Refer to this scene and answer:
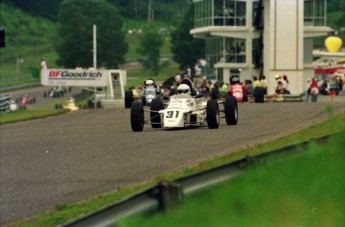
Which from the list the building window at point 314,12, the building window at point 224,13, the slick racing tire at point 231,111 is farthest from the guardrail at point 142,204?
the building window at point 224,13

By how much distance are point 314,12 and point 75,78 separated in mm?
28737

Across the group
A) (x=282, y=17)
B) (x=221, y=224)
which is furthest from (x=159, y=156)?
(x=282, y=17)

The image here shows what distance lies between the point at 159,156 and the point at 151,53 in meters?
136

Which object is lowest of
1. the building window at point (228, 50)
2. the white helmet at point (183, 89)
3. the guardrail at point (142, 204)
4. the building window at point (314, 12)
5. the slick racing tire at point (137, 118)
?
the slick racing tire at point (137, 118)

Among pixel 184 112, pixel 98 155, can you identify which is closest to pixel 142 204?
pixel 98 155

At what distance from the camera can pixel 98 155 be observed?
20.9 m

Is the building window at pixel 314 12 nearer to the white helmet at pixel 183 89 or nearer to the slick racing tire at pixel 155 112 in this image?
the slick racing tire at pixel 155 112

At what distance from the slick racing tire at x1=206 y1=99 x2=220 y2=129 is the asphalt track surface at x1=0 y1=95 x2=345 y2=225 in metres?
0.25

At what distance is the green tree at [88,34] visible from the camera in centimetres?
14825

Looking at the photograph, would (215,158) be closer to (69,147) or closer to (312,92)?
(69,147)

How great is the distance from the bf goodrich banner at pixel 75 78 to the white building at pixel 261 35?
17.5 m

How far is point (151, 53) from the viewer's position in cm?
15512

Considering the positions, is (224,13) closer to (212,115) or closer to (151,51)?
(151,51)

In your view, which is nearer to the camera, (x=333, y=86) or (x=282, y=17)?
(x=333, y=86)
